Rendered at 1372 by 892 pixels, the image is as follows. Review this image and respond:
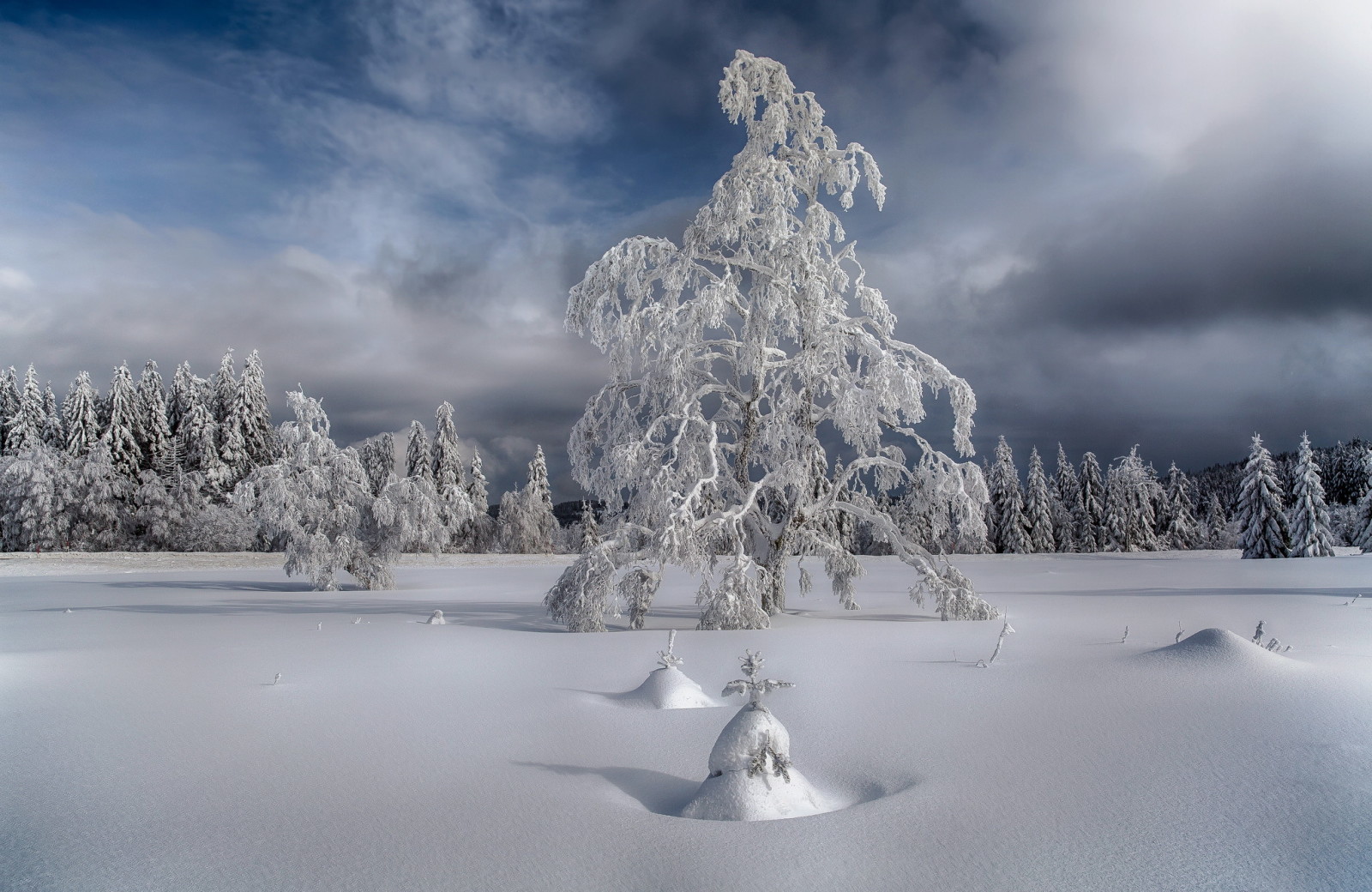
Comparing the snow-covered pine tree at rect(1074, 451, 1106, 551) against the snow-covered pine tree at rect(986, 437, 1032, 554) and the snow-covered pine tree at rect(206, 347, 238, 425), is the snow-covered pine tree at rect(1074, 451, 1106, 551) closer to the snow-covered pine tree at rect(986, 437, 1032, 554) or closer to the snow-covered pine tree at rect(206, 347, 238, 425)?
the snow-covered pine tree at rect(986, 437, 1032, 554)

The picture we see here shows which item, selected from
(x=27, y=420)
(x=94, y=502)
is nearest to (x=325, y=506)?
(x=94, y=502)

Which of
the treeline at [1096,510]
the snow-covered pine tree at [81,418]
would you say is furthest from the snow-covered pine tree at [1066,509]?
the snow-covered pine tree at [81,418]

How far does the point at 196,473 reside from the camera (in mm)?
43250

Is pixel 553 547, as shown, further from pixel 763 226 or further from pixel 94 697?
pixel 94 697

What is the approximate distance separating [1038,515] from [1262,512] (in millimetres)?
17359

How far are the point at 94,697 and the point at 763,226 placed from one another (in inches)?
404

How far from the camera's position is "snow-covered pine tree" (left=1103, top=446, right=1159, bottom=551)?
175ft

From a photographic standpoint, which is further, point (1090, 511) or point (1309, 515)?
point (1090, 511)

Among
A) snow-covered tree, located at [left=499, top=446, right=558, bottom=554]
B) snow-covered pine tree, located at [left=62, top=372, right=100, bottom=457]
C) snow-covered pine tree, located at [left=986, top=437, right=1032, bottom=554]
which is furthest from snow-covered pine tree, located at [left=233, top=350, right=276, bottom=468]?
snow-covered pine tree, located at [left=986, top=437, right=1032, bottom=554]

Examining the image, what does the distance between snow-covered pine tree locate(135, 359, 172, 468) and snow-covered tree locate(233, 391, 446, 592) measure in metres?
31.2

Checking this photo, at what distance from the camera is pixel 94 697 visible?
6352 mm

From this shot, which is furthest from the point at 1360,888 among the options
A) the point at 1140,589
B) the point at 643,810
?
the point at 1140,589

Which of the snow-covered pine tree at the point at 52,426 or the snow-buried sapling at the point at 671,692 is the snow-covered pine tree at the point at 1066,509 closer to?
the snow-buried sapling at the point at 671,692

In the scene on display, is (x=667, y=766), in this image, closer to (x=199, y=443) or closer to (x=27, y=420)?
(x=199, y=443)
